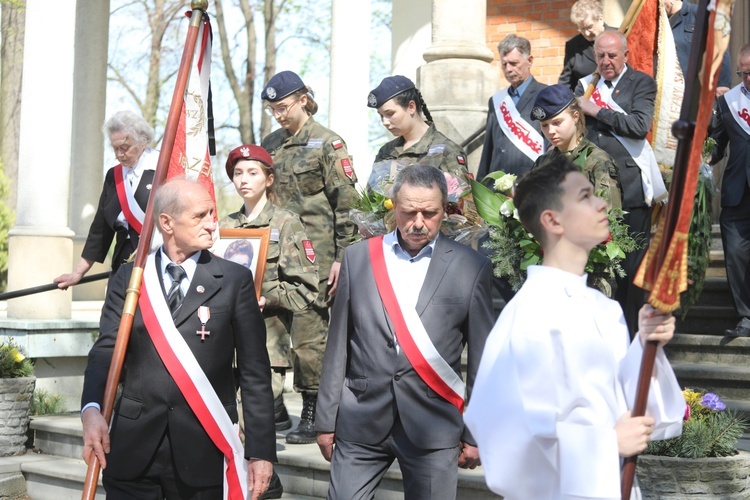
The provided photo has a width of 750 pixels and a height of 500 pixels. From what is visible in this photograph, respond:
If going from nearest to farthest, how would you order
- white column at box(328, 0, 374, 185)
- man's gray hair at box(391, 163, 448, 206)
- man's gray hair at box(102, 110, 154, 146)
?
man's gray hair at box(391, 163, 448, 206) < man's gray hair at box(102, 110, 154, 146) < white column at box(328, 0, 374, 185)

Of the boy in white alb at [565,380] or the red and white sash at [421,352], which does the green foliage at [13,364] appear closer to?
the red and white sash at [421,352]

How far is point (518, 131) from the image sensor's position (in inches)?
311

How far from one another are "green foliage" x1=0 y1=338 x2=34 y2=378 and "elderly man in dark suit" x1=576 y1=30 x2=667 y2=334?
4.44m

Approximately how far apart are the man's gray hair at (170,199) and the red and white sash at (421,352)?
35.1 inches

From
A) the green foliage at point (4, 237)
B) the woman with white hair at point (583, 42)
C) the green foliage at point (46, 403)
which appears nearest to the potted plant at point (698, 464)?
the woman with white hair at point (583, 42)

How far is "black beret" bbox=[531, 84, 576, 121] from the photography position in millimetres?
6262

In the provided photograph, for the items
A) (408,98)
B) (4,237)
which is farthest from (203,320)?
(4,237)

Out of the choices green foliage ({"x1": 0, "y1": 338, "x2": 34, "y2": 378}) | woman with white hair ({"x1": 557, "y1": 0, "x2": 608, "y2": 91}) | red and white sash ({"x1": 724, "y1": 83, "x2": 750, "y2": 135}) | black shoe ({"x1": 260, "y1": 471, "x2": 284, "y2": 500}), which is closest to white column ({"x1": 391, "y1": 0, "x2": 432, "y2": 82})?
woman with white hair ({"x1": 557, "y1": 0, "x2": 608, "y2": 91})

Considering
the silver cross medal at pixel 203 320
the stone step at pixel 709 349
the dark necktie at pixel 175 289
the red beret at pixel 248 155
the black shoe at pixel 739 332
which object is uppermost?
the red beret at pixel 248 155

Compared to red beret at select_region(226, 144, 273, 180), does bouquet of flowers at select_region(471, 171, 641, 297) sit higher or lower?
lower

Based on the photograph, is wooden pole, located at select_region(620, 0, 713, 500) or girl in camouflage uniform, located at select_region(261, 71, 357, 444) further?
girl in camouflage uniform, located at select_region(261, 71, 357, 444)

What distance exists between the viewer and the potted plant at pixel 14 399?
8453 mm

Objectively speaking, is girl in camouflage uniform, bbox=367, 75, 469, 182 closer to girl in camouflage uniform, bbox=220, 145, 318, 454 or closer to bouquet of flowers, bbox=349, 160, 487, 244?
bouquet of flowers, bbox=349, 160, 487, 244

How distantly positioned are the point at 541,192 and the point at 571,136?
2988 mm
